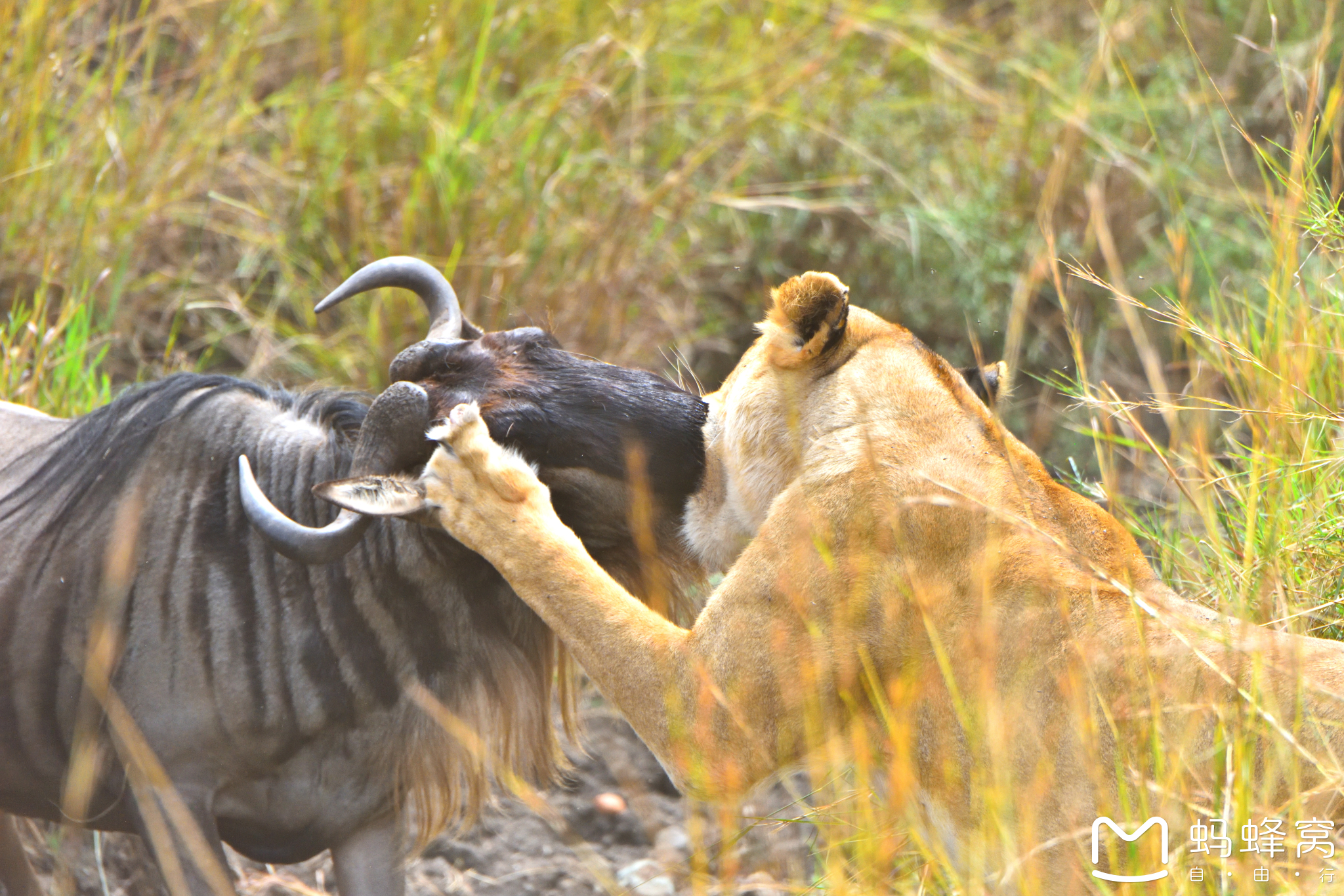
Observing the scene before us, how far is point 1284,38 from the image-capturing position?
684 centimetres

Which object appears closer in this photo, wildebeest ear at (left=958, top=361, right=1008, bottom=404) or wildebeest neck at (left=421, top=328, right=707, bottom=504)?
wildebeest neck at (left=421, top=328, right=707, bottom=504)

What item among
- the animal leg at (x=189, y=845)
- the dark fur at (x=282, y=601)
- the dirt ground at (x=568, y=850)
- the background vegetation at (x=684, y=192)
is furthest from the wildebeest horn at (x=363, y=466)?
the dirt ground at (x=568, y=850)

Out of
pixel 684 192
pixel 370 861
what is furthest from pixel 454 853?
pixel 684 192

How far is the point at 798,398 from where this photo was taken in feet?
9.00

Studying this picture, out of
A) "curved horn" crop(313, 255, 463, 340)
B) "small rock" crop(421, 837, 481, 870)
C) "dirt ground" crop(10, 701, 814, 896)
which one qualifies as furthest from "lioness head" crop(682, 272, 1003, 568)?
"small rock" crop(421, 837, 481, 870)

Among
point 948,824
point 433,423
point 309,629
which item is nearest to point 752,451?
point 433,423

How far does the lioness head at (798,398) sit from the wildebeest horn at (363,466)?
1.90ft

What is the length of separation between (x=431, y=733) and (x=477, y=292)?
7.47 ft

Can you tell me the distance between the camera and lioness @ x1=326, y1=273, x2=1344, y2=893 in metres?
2.21

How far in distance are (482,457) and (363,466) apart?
9.5 inches

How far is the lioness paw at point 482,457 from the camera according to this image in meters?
2.57

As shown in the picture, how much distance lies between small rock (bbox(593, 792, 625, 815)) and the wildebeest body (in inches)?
44.9

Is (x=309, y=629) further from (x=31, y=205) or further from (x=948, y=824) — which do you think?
(x=31, y=205)

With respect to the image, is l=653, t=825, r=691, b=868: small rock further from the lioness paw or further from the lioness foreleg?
the lioness paw
